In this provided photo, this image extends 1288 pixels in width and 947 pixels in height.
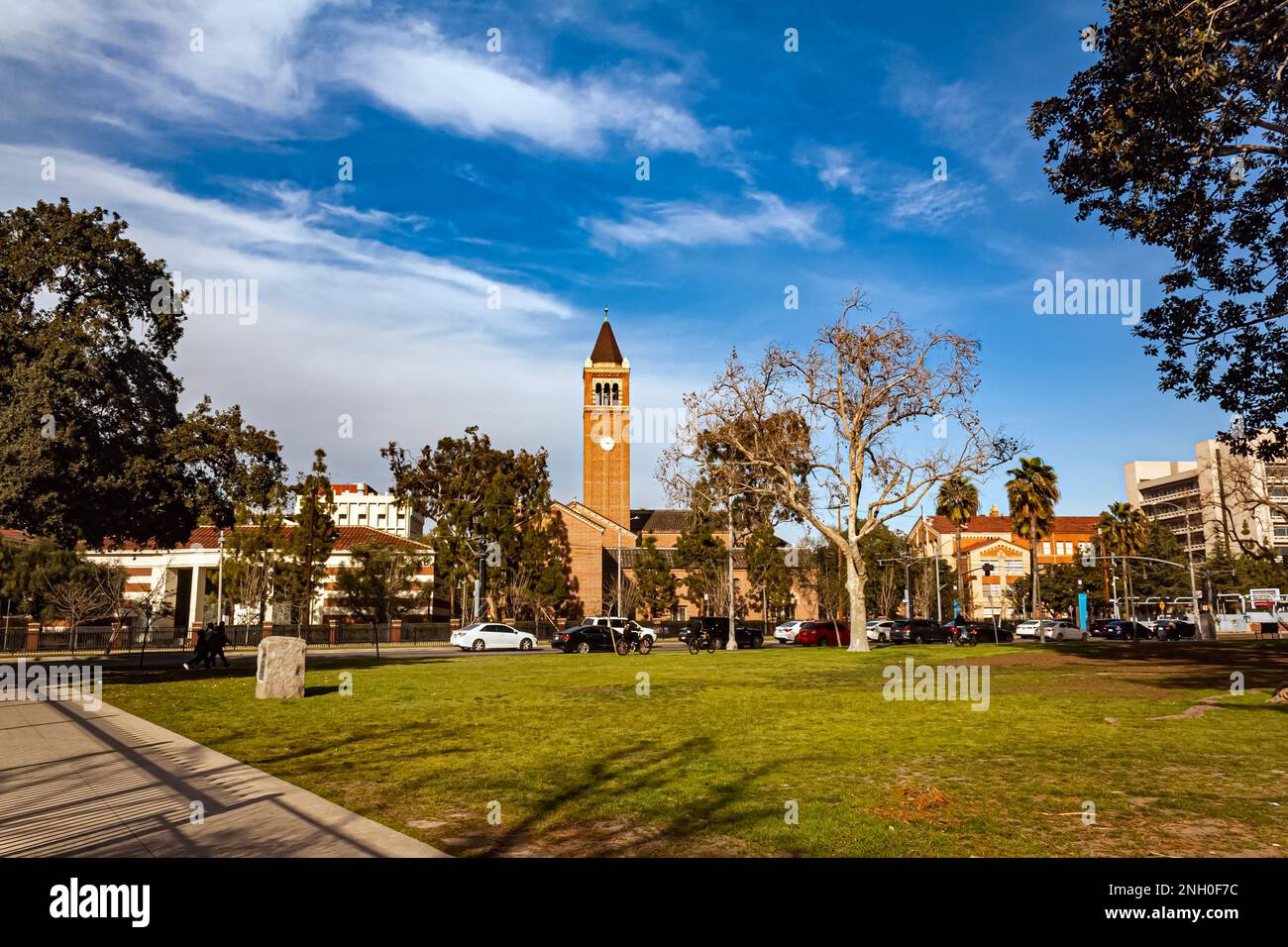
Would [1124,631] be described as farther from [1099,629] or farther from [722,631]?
[722,631]

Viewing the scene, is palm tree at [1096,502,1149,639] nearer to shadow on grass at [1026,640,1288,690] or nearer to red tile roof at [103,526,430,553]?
shadow on grass at [1026,640,1288,690]

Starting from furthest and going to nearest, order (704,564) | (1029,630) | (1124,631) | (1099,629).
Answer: (704,564), (1029,630), (1099,629), (1124,631)

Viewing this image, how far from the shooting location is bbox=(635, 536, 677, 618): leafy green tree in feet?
235

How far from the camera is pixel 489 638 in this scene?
4841cm

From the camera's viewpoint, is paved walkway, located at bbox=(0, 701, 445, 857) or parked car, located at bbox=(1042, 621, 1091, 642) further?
parked car, located at bbox=(1042, 621, 1091, 642)

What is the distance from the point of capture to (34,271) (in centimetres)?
2009

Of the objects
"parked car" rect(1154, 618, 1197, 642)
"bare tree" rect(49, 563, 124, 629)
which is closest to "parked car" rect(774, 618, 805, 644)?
"parked car" rect(1154, 618, 1197, 642)

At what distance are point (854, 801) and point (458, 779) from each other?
4.10 m

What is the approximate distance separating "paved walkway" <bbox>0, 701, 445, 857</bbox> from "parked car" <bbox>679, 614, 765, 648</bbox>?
33.8 meters

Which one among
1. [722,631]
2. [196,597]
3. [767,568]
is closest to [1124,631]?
[767,568]

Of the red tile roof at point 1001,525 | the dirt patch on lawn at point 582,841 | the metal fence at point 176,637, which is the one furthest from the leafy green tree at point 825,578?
the dirt patch on lawn at point 582,841

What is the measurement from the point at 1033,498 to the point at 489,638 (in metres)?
41.0
